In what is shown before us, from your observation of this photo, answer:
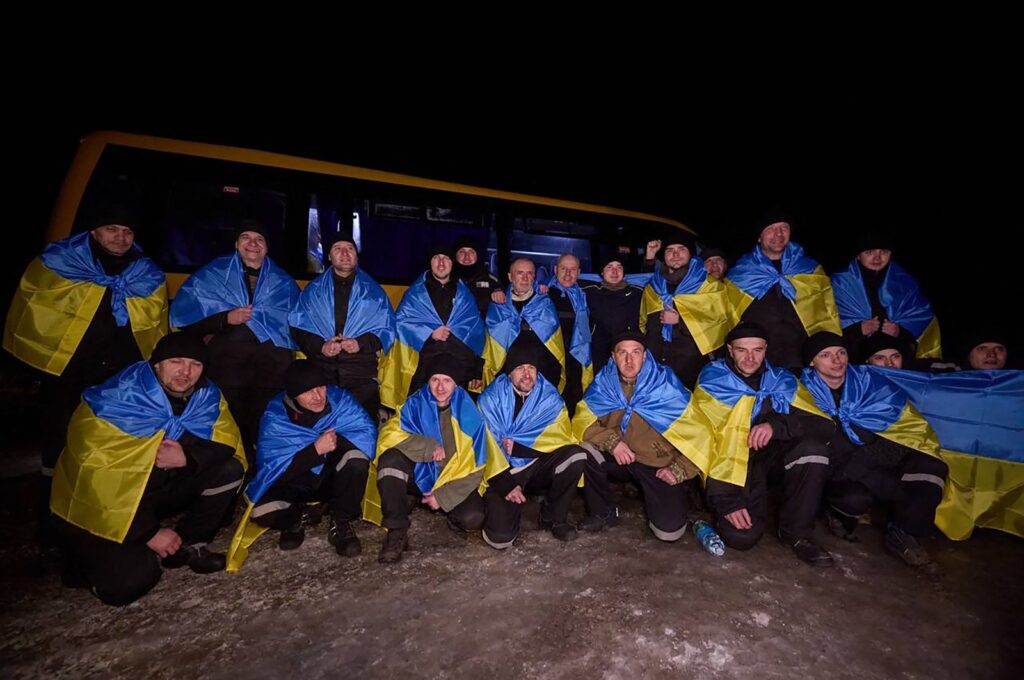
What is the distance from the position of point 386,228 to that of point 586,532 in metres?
3.87

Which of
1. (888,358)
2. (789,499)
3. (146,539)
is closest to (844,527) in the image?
(789,499)

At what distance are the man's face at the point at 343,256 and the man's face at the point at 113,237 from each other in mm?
1474

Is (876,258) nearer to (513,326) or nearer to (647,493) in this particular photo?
(647,493)

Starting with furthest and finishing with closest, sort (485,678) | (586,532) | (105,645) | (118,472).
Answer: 1. (586,532)
2. (118,472)
3. (105,645)
4. (485,678)

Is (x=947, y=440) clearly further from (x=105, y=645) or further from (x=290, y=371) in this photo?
(x=105, y=645)

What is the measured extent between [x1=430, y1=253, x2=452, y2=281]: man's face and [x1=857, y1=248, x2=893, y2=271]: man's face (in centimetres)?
397

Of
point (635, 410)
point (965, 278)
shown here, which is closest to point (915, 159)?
point (965, 278)

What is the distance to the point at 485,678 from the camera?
208 centimetres

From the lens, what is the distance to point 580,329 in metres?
4.61

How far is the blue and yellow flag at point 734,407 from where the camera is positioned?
3254 mm

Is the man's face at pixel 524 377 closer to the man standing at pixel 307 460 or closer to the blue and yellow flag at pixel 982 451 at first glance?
the man standing at pixel 307 460

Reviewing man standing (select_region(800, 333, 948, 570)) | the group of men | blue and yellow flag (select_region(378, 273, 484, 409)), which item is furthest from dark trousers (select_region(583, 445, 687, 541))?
blue and yellow flag (select_region(378, 273, 484, 409))

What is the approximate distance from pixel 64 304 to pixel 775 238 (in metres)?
5.76

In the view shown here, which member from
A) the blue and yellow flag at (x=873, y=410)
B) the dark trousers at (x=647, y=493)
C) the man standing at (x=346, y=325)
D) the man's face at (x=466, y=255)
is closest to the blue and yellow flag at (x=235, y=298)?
the man standing at (x=346, y=325)
